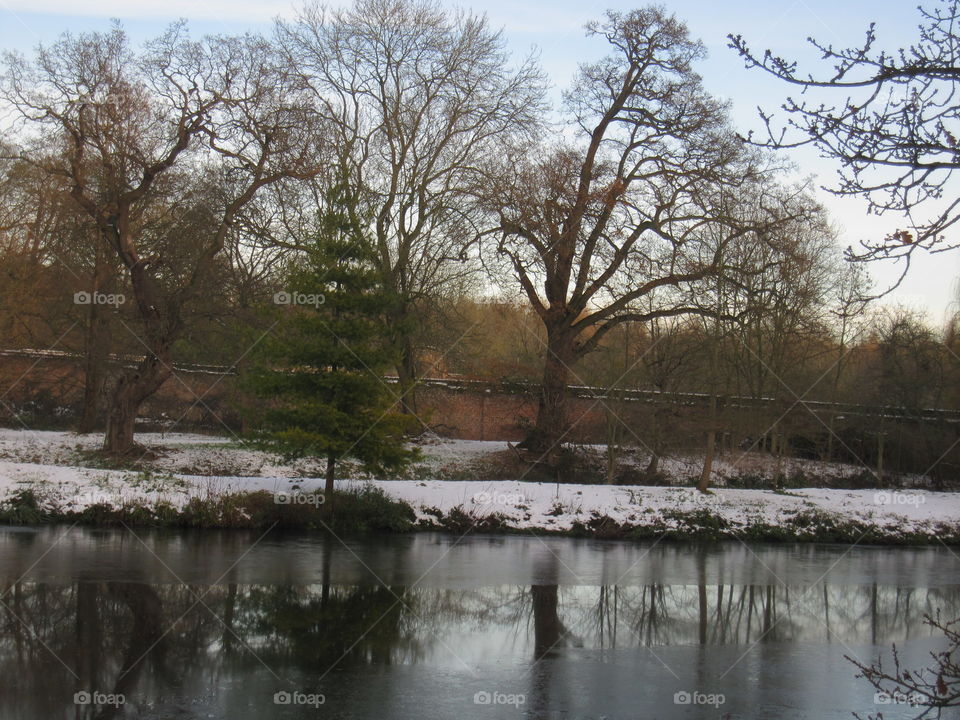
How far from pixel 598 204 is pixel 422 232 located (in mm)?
7126

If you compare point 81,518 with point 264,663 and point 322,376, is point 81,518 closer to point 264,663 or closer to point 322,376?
point 322,376

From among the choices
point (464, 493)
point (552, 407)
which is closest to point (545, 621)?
point (464, 493)

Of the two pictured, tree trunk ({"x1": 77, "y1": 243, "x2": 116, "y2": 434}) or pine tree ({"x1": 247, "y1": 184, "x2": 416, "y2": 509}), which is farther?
tree trunk ({"x1": 77, "y1": 243, "x2": 116, "y2": 434})

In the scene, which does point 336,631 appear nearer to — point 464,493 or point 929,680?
point 929,680

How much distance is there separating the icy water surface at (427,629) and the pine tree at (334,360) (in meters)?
2.12

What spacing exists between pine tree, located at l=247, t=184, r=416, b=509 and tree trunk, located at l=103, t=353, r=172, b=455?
29.7ft

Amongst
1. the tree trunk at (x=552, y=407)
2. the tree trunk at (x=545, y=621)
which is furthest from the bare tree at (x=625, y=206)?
the tree trunk at (x=545, y=621)

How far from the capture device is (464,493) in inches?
839

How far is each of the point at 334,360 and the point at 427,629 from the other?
8.56 metres

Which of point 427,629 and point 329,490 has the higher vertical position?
point 329,490

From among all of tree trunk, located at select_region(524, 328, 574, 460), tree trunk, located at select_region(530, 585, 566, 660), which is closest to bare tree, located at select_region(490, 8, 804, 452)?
tree trunk, located at select_region(524, 328, 574, 460)

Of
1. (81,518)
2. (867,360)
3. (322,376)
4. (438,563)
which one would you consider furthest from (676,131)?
(81,518)

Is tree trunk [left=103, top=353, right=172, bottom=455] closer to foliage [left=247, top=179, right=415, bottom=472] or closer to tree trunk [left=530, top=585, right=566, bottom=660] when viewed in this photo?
foliage [left=247, top=179, right=415, bottom=472]

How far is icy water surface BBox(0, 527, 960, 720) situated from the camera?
26.9 ft
